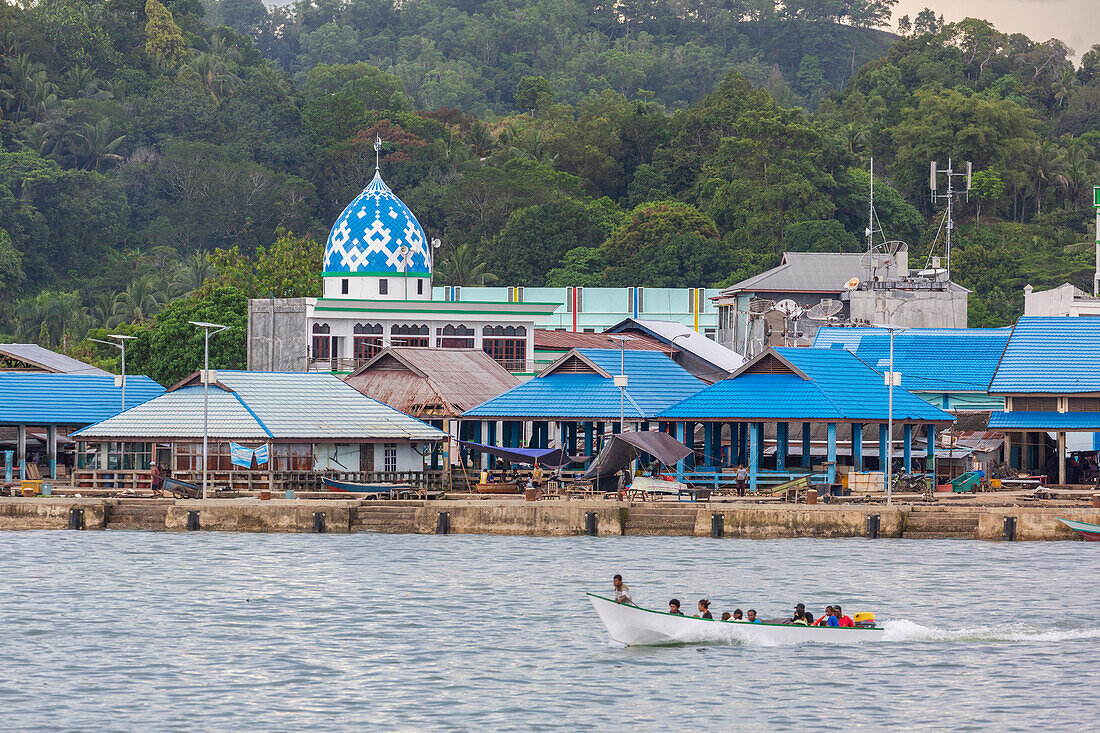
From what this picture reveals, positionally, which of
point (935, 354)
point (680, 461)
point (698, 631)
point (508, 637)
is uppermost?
point (935, 354)

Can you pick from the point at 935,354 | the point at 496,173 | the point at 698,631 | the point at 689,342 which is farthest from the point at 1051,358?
the point at 496,173

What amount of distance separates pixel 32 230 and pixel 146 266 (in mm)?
8529

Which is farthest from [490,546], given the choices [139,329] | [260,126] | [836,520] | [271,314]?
[260,126]

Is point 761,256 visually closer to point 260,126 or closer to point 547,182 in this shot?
point 547,182

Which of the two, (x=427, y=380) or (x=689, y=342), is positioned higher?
(x=689, y=342)

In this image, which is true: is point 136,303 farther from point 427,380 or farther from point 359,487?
point 359,487

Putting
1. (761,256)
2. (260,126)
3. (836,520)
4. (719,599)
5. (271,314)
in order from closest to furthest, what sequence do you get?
(719,599) → (836,520) → (271,314) → (761,256) → (260,126)

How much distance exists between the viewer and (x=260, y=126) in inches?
5522

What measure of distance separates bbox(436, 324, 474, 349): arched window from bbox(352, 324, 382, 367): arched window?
9.09ft

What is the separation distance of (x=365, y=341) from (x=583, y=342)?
34.0ft

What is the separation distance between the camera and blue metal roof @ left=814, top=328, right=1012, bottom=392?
245ft

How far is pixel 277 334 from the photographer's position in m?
82.8

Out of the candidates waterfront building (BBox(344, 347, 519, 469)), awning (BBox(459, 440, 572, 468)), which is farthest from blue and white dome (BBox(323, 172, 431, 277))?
awning (BBox(459, 440, 572, 468))

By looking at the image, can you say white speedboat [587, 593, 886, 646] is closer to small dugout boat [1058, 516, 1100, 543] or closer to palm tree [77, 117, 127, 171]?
small dugout boat [1058, 516, 1100, 543]
